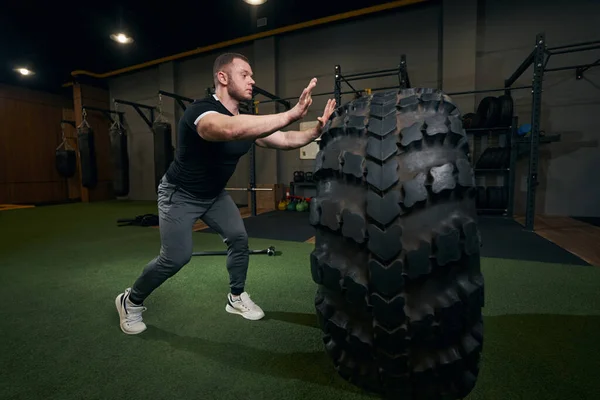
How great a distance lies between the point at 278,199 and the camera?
6.52 metres

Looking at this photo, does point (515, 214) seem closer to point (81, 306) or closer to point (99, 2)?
point (81, 306)

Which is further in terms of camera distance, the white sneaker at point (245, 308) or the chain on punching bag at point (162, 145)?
the chain on punching bag at point (162, 145)

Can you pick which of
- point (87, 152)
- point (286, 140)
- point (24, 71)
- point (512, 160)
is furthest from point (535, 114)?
point (24, 71)

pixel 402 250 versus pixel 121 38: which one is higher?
pixel 121 38

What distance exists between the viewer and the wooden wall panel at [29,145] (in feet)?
26.7

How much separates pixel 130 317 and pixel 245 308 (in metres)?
0.54

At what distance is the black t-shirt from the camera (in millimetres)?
1463

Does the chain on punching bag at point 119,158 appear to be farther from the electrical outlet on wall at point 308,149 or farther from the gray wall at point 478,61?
the electrical outlet on wall at point 308,149

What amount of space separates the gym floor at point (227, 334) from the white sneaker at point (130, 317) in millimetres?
52

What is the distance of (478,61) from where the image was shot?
533 centimetres

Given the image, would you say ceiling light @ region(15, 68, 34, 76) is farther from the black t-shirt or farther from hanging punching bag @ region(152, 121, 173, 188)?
the black t-shirt

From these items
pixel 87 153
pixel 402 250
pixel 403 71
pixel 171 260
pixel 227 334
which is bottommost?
pixel 227 334

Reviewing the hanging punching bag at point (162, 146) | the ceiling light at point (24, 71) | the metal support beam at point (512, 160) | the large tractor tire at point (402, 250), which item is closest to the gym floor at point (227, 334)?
the large tractor tire at point (402, 250)

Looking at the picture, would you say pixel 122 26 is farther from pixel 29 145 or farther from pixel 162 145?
pixel 29 145
